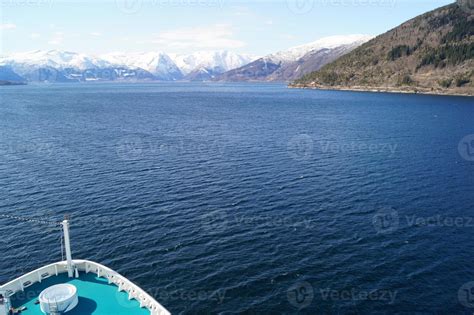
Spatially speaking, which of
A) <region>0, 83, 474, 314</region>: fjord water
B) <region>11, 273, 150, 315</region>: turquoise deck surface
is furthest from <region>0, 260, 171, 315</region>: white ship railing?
<region>0, 83, 474, 314</region>: fjord water

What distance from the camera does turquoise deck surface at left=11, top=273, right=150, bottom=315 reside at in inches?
1147

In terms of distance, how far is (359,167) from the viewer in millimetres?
84250

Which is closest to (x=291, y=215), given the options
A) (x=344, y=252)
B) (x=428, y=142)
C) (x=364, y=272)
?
(x=344, y=252)

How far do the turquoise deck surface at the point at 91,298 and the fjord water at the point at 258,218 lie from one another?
766 cm

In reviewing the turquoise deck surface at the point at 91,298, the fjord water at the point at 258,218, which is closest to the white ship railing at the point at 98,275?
the turquoise deck surface at the point at 91,298

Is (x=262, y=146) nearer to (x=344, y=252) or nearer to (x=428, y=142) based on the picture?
(x=428, y=142)

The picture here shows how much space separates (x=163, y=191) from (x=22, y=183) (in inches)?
1189

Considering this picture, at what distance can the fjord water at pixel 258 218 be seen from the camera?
131 feet

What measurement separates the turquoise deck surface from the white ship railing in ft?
1.30

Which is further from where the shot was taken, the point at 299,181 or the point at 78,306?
the point at 299,181

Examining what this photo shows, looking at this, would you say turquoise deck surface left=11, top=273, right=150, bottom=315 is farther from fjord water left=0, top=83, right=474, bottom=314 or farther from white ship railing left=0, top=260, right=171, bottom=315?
fjord water left=0, top=83, right=474, bottom=314

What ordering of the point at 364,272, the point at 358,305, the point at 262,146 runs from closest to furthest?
the point at 358,305 < the point at 364,272 < the point at 262,146

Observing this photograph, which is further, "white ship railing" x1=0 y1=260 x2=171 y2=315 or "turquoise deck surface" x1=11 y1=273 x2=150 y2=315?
"white ship railing" x1=0 y1=260 x2=171 y2=315

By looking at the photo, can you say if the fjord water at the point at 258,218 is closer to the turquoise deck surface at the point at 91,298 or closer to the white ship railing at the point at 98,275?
the white ship railing at the point at 98,275
